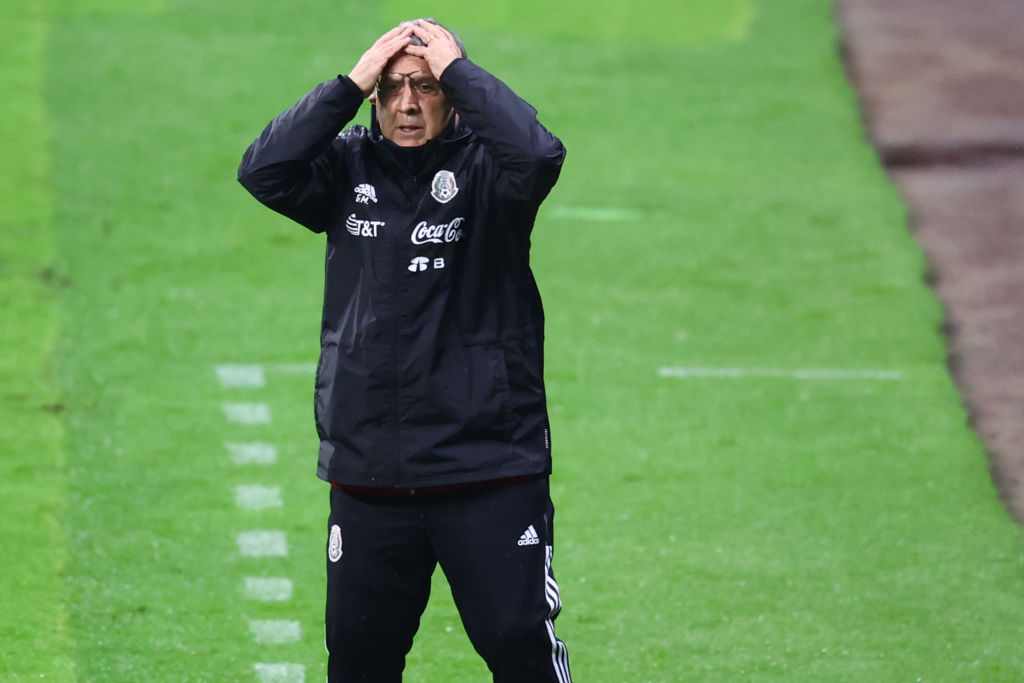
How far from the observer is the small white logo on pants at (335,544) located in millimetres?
3951

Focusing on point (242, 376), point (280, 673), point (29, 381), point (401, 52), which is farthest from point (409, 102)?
point (29, 381)

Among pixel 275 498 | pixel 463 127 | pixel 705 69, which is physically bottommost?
pixel 275 498

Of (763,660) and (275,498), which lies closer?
(763,660)

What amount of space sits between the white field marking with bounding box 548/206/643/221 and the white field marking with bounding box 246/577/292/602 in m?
4.36

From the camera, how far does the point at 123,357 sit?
8008 millimetres

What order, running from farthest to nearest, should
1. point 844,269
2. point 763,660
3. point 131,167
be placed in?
point 131,167, point 844,269, point 763,660

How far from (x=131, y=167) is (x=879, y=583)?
6.19 metres

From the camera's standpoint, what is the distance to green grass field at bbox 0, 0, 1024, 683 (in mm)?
5727

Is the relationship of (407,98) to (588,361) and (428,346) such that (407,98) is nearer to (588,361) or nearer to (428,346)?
(428,346)

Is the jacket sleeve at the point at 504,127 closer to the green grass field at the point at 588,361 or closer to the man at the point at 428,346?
Result: the man at the point at 428,346

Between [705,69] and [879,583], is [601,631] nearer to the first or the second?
[879,583]

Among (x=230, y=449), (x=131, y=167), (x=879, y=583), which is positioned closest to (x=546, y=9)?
(x=131, y=167)

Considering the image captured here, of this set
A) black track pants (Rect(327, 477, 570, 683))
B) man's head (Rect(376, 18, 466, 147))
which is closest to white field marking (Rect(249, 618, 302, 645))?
black track pants (Rect(327, 477, 570, 683))

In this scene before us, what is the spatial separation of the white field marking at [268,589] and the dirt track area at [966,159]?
3.25 m
